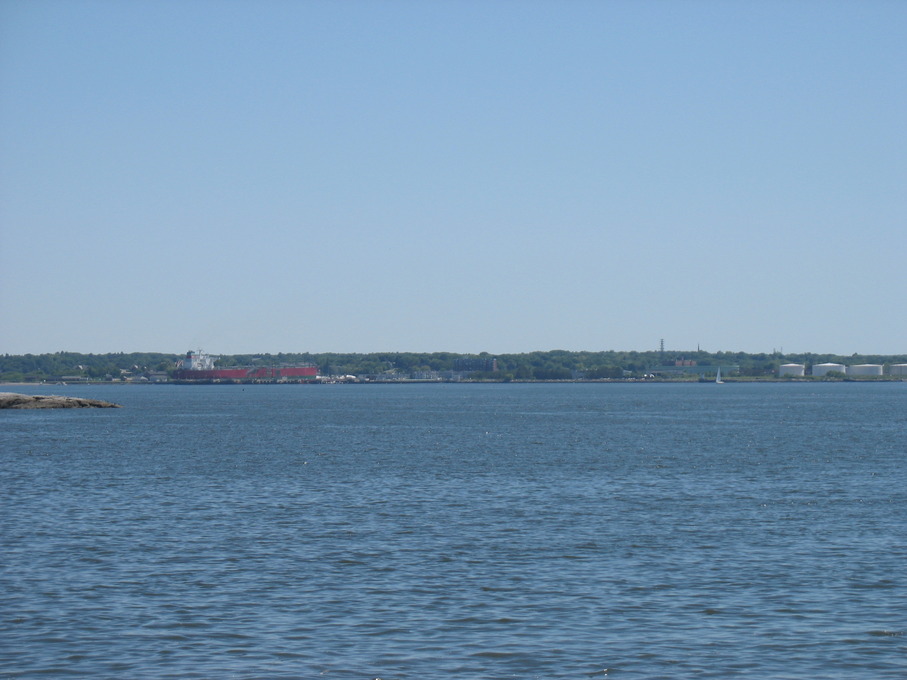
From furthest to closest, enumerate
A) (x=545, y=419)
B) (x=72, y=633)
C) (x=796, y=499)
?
(x=545, y=419) < (x=796, y=499) < (x=72, y=633)

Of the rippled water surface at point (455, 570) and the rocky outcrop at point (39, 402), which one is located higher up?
the rippled water surface at point (455, 570)

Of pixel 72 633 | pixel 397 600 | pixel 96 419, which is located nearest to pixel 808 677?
pixel 397 600

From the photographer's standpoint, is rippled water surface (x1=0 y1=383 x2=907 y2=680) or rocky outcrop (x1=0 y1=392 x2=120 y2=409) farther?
rocky outcrop (x1=0 y1=392 x2=120 y2=409)

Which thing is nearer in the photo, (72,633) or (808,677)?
(808,677)

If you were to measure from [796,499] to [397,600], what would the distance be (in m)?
23.2

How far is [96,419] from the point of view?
4926 inches

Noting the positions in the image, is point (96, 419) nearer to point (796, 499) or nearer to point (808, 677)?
point (796, 499)

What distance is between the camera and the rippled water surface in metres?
18.9

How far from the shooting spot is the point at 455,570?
2636cm

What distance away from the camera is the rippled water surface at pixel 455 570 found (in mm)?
18891

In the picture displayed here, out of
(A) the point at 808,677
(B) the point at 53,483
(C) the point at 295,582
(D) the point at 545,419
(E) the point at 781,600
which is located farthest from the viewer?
(D) the point at 545,419

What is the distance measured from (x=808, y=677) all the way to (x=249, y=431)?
272 feet

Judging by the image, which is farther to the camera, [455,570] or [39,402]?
[39,402]

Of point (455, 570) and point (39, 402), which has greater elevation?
point (455, 570)
